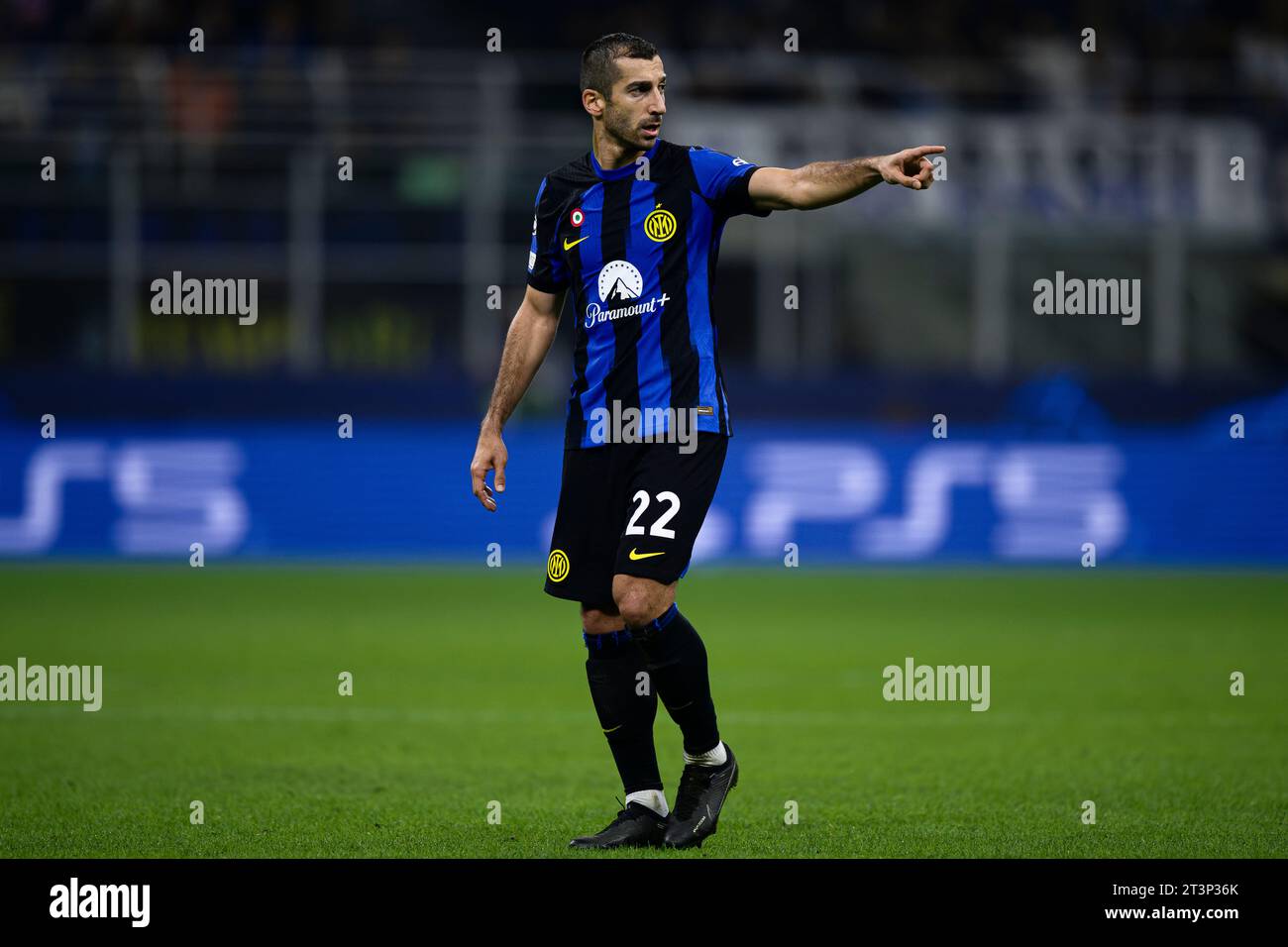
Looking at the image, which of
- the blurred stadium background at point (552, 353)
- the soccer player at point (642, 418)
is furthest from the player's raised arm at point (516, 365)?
the blurred stadium background at point (552, 353)

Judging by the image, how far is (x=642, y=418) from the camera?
5.41 m

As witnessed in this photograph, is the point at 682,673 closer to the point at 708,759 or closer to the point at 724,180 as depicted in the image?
the point at 708,759

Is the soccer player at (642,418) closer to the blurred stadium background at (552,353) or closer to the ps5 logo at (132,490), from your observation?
the blurred stadium background at (552,353)

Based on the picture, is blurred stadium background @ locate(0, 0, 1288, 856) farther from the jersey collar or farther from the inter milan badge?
the jersey collar

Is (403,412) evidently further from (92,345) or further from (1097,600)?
(1097,600)

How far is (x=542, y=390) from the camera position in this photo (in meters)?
17.3

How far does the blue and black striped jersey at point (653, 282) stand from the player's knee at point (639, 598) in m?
0.46

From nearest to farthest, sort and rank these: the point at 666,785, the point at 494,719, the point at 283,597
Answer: the point at 666,785
the point at 494,719
the point at 283,597

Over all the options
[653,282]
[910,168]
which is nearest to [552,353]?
[653,282]

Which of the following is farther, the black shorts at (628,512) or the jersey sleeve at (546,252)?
the jersey sleeve at (546,252)

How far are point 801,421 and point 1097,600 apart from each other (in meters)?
4.14

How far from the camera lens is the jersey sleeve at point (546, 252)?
562 centimetres

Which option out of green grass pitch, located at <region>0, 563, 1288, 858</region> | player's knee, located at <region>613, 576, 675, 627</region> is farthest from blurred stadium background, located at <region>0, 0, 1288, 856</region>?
player's knee, located at <region>613, 576, 675, 627</region>
